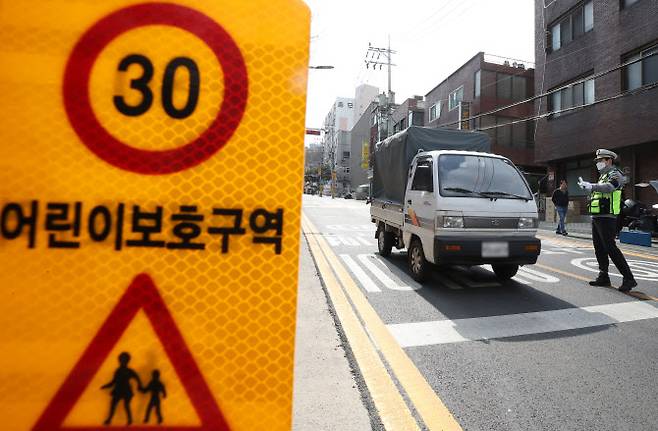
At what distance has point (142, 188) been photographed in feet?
3.19

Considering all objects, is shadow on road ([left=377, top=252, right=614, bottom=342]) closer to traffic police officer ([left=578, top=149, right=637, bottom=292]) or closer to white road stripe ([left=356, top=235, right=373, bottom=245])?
traffic police officer ([left=578, top=149, right=637, bottom=292])

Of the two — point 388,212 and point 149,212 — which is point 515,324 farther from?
point 149,212

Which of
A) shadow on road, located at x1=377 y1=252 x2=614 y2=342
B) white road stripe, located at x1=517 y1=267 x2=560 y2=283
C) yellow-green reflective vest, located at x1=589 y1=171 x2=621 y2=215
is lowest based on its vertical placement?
shadow on road, located at x1=377 y1=252 x2=614 y2=342

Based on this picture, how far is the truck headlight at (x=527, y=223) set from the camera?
5.14 meters

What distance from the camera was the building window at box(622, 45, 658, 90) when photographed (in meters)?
14.1

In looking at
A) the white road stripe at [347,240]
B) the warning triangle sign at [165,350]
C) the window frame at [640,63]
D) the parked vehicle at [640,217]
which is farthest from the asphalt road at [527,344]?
the window frame at [640,63]

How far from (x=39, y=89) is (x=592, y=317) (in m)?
4.83

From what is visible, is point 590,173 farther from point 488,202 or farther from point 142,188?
point 142,188

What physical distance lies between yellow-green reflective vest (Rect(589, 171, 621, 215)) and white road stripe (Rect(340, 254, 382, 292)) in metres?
3.16

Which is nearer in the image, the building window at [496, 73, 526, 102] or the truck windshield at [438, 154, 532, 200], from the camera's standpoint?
the truck windshield at [438, 154, 532, 200]

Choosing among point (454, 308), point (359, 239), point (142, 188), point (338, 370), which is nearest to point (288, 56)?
point (142, 188)

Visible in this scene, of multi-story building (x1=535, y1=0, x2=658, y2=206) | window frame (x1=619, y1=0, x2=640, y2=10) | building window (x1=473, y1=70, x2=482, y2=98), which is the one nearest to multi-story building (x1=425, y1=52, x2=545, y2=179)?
building window (x1=473, y1=70, x2=482, y2=98)

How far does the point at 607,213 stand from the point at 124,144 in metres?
5.98

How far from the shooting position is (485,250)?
4.90 m
